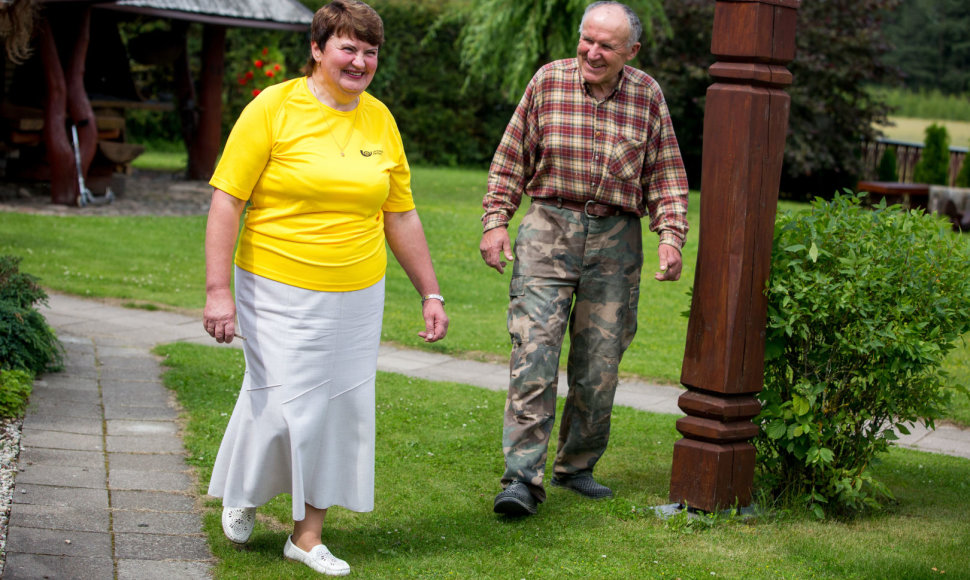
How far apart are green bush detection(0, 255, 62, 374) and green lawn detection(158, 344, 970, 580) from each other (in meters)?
0.94

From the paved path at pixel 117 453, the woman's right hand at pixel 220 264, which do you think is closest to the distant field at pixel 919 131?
the paved path at pixel 117 453

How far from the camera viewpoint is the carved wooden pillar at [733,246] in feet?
13.8

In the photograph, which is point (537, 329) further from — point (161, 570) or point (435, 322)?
point (161, 570)

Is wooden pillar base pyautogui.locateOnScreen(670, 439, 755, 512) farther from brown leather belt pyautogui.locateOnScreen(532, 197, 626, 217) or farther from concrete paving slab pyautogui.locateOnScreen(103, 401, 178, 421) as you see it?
concrete paving slab pyautogui.locateOnScreen(103, 401, 178, 421)

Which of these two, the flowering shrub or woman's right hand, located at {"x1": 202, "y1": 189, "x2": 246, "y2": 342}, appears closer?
woman's right hand, located at {"x1": 202, "y1": 189, "x2": 246, "y2": 342}

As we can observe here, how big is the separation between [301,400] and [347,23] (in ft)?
4.02

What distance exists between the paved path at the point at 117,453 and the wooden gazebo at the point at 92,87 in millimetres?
4922

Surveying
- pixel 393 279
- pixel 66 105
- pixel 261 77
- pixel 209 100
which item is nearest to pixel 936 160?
pixel 261 77

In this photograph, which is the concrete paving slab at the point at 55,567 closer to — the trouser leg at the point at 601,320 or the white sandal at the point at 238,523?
the white sandal at the point at 238,523

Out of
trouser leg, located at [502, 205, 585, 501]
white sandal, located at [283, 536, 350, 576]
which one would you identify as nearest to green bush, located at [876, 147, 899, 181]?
trouser leg, located at [502, 205, 585, 501]

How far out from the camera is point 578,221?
4.42 meters

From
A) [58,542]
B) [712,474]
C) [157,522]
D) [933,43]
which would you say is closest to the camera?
[58,542]

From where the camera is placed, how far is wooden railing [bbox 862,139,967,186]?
23.9 m

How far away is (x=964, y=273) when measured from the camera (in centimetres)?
442
